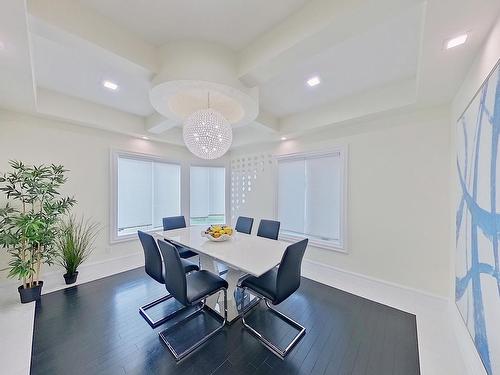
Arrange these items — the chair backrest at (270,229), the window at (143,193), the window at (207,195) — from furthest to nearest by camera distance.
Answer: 1. the window at (207,195)
2. the window at (143,193)
3. the chair backrest at (270,229)

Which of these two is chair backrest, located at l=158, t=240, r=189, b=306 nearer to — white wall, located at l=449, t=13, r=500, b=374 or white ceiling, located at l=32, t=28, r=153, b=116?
white ceiling, located at l=32, t=28, r=153, b=116

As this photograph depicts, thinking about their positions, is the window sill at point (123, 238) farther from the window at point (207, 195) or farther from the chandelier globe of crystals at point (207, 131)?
the chandelier globe of crystals at point (207, 131)

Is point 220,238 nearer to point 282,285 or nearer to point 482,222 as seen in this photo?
point 282,285

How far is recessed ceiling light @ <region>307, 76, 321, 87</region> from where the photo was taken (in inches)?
97.7

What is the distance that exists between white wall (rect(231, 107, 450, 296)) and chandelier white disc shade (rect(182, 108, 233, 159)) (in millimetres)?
1995

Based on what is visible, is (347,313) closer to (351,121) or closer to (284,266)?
(284,266)

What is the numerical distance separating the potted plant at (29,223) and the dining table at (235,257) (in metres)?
1.37

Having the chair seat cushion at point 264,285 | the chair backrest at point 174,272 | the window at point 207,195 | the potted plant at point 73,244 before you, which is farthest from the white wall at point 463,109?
the potted plant at point 73,244

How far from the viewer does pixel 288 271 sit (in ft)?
6.16

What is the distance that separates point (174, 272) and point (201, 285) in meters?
0.39

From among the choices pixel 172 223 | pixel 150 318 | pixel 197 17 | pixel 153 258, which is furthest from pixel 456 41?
pixel 172 223

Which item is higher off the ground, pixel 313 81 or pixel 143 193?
pixel 313 81

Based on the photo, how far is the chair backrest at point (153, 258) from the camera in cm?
217

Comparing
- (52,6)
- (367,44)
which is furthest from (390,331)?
(52,6)
